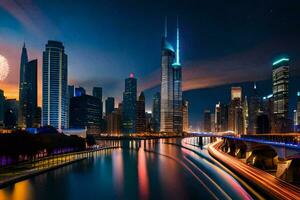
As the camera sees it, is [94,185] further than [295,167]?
Yes

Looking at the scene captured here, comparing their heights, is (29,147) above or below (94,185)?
above

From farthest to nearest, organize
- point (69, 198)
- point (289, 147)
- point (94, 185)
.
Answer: point (94, 185)
point (289, 147)
point (69, 198)

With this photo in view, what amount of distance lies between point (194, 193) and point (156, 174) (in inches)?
1023

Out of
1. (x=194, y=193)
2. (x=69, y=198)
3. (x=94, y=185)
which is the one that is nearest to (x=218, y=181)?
(x=194, y=193)

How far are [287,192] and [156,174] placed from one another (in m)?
40.8

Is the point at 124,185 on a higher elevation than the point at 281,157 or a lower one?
lower

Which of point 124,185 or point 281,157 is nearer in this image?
point 281,157

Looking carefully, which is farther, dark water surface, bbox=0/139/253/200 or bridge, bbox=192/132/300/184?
bridge, bbox=192/132/300/184

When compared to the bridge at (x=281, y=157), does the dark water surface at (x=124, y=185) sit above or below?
below

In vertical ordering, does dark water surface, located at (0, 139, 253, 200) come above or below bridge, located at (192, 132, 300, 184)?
below

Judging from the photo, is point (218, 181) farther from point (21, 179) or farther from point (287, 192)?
point (21, 179)

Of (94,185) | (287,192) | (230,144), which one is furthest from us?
(230,144)

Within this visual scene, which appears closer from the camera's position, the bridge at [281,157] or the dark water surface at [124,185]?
the dark water surface at [124,185]

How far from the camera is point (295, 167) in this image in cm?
6231
